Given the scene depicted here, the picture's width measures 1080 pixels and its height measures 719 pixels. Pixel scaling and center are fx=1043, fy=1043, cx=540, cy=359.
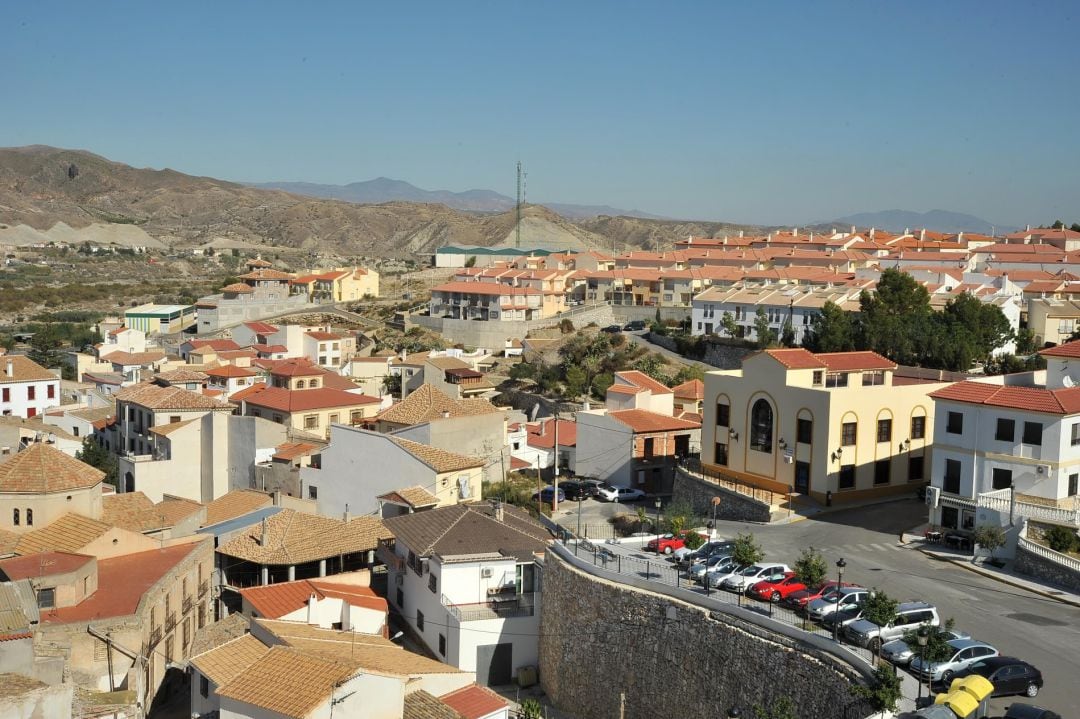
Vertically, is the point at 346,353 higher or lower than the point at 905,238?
lower

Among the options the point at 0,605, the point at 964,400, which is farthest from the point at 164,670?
the point at 964,400

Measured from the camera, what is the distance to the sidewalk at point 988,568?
747 inches

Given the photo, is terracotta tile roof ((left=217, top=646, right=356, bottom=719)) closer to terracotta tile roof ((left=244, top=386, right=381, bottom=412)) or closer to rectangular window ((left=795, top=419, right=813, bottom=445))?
rectangular window ((left=795, top=419, right=813, bottom=445))

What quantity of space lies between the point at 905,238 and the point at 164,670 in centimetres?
8196

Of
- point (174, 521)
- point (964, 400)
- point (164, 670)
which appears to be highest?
point (964, 400)

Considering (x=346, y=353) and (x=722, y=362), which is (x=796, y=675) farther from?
(x=346, y=353)

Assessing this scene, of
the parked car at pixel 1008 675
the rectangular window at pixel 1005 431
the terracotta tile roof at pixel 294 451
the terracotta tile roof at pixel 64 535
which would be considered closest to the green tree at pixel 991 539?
the rectangular window at pixel 1005 431

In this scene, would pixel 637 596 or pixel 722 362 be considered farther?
pixel 722 362

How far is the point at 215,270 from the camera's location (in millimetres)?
129000

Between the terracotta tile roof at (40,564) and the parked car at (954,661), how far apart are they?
55.6 feet

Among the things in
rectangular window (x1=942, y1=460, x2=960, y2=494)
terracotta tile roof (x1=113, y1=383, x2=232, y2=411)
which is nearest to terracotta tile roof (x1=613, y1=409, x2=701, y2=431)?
rectangular window (x1=942, y1=460, x2=960, y2=494)

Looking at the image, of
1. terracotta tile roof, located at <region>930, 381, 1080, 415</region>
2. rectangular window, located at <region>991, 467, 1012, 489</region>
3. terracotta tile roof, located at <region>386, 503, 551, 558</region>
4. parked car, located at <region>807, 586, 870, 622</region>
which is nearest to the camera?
parked car, located at <region>807, 586, 870, 622</region>

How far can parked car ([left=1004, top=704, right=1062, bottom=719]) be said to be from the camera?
13500mm

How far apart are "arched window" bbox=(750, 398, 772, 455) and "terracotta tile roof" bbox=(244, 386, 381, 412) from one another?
654 inches
